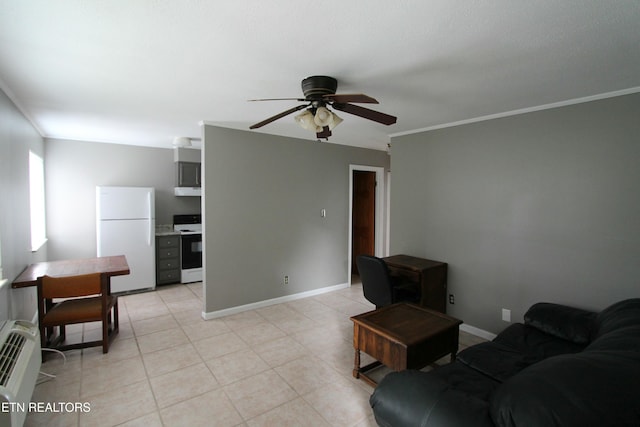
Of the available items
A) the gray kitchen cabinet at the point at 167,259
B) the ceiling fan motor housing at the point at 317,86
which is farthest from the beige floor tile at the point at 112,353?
the ceiling fan motor housing at the point at 317,86

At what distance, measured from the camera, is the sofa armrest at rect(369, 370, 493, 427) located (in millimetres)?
1271

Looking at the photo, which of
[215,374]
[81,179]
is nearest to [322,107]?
[215,374]

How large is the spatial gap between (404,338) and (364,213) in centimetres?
366

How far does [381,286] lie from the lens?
3199 millimetres

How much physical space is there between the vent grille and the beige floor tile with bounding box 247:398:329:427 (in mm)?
1478

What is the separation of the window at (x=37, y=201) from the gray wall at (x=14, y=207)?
24.2 inches

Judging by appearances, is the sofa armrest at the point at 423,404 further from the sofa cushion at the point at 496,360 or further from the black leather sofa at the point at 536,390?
the sofa cushion at the point at 496,360

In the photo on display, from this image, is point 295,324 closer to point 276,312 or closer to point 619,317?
point 276,312

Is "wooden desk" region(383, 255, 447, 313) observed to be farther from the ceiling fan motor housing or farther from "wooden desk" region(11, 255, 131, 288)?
"wooden desk" region(11, 255, 131, 288)

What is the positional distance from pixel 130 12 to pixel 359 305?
13.0ft

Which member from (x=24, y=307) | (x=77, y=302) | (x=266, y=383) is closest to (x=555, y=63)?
(x=266, y=383)

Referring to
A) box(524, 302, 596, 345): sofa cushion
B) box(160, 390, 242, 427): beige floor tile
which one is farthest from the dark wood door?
box(160, 390, 242, 427): beige floor tile

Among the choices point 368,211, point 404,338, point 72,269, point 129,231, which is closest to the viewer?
point 404,338

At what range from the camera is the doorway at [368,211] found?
550 centimetres
